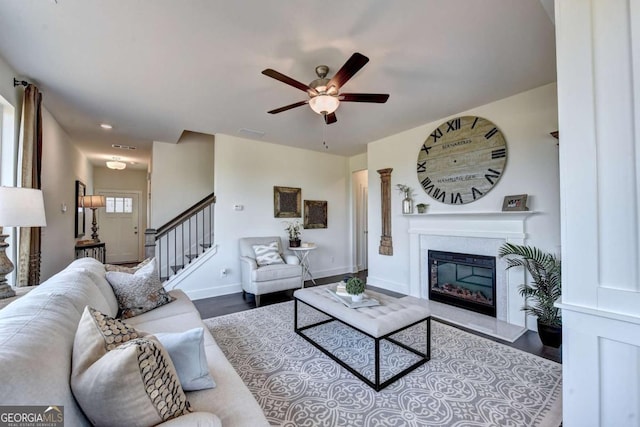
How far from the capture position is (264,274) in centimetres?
388

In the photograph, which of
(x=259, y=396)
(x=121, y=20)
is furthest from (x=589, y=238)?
(x=121, y=20)

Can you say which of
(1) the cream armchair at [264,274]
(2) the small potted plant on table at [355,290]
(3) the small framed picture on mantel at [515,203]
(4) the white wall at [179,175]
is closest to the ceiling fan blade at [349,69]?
(2) the small potted plant on table at [355,290]

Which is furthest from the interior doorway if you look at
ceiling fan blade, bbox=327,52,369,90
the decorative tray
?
ceiling fan blade, bbox=327,52,369,90

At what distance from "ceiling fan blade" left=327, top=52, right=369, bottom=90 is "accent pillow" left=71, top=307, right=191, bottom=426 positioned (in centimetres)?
200

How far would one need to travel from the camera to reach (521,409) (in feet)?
5.77

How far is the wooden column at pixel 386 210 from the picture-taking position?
4.61 meters

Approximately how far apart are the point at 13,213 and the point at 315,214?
4218mm

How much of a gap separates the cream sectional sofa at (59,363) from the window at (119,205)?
713 centimetres

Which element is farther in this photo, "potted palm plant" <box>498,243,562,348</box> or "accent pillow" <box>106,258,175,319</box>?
"potted palm plant" <box>498,243,562,348</box>

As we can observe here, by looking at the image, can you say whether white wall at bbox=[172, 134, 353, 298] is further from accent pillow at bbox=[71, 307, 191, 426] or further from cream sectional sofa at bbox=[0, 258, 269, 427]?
accent pillow at bbox=[71, 307, 191, 426]

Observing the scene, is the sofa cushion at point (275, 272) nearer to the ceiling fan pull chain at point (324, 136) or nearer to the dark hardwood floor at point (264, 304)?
the dark hardwood floor at point (264, 304)

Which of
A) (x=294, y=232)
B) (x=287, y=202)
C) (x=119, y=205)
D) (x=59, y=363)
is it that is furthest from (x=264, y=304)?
(x=119, y=205)

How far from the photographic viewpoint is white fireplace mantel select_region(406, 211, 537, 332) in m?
3.10
